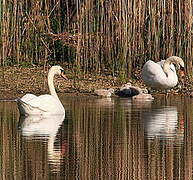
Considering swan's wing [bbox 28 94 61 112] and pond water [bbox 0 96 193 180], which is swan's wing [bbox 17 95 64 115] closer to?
swan's wing [bbox 28 94 61 112]

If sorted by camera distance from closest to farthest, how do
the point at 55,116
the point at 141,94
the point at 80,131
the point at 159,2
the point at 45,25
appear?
the point at 80,131 → the point at 55,116 → the point at 141,94 → the point at 159,2 → the point at 45,25

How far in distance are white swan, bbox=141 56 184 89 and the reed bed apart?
2.86 ft

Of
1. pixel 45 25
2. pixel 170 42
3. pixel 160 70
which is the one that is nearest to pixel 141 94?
pixel 160 70

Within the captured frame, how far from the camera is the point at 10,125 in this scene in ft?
46.5

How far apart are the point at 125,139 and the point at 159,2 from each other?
1035 cm

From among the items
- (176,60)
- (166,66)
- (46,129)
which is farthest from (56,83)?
(46,129)

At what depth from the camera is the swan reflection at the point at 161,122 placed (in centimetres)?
1301

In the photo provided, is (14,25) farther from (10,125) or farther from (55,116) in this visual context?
(10,125)

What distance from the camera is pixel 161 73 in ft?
68.6

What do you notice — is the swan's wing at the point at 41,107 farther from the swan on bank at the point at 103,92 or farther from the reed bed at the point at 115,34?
the reed bed at the point at 115,34

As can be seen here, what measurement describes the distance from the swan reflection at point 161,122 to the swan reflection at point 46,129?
1.34 metres

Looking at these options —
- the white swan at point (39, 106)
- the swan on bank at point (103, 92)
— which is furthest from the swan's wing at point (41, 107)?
the swan on bank at point (103, 92)

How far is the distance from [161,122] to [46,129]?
1936 millimetres

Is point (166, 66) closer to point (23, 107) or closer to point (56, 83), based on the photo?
point (56, 83)
